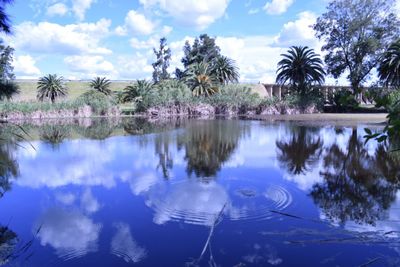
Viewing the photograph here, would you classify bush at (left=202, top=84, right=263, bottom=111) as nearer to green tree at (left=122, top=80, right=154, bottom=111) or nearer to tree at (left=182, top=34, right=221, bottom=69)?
green tree at (left=122, top=80, right=154, bottom=111)

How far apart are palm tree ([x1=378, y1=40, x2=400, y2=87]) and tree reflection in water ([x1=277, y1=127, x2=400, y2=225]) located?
2292cm

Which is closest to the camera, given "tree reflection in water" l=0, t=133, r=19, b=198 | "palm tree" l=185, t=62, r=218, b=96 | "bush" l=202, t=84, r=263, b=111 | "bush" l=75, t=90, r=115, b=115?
"tree reflection in water" l=0, t=133, r=19, b=198

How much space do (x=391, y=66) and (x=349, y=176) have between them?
31129mm

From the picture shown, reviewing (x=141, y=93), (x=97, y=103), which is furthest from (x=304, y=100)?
(x=97, y=103)

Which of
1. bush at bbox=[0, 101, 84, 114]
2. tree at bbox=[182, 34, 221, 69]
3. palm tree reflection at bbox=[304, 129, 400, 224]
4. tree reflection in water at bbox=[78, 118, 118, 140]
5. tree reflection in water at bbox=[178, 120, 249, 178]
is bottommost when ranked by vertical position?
palm tree reflection at bbox=[304, 129, 400, 224]

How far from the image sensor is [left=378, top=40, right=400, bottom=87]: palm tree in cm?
3575

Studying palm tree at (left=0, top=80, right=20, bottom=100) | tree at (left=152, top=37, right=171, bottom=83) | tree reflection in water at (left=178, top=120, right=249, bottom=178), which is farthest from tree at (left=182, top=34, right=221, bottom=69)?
palm tree at (left=0, top=80, right=20, bottom=100)

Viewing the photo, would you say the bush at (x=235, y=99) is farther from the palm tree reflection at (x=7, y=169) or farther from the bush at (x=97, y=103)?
the palm tree reflection at (x=7, y=169)

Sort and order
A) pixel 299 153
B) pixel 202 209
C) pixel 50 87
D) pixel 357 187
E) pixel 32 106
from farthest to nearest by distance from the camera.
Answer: pixel 50 87 → pixel 32 106 → pixel 299 153 → pixel 357 187 → pixel 202 209

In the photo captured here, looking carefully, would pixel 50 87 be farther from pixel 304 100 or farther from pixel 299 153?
pixel 299 153

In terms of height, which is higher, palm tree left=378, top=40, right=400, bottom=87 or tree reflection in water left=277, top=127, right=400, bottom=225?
palm tree left=378, top=40, right=400, bottom=87

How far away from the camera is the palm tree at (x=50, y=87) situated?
167ft

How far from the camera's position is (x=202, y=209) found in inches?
295

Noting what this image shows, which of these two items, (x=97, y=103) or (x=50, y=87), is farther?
(x=50, y=87)
